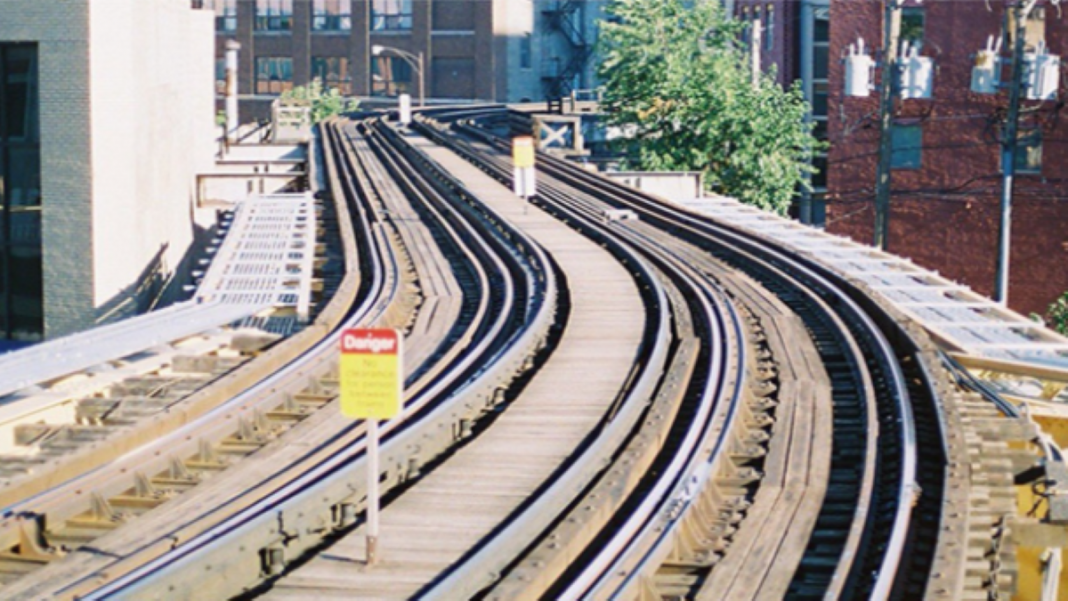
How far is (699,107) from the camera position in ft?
148

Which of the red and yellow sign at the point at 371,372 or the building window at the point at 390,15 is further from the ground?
the building window at the point at 390,15

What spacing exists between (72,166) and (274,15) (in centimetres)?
6618

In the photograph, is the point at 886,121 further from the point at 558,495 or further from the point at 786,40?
the point at 786,40

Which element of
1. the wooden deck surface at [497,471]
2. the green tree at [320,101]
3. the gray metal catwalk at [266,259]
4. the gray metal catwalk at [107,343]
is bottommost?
the wooden deck surface at [497,471]

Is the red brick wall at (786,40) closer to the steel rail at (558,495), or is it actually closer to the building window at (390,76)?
the building window at (390,76)

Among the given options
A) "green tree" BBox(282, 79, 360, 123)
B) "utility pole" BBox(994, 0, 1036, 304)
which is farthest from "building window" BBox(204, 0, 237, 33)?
"utility pole" BBox(994, 0, 1036, 304)

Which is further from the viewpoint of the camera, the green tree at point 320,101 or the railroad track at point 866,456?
the green tree at point 320,101

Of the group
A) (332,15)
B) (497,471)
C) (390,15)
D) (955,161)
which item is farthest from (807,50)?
(497,471)

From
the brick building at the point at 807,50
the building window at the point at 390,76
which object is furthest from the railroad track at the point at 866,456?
the building window at the point at 390,76

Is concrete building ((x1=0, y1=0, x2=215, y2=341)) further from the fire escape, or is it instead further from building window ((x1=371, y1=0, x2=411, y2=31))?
the fire escape

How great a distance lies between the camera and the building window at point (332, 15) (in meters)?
89.9

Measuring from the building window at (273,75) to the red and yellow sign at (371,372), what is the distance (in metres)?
83.6

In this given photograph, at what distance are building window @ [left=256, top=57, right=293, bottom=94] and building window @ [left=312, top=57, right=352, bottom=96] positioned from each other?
5.14 feet

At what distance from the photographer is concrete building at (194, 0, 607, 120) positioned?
87.6 m
